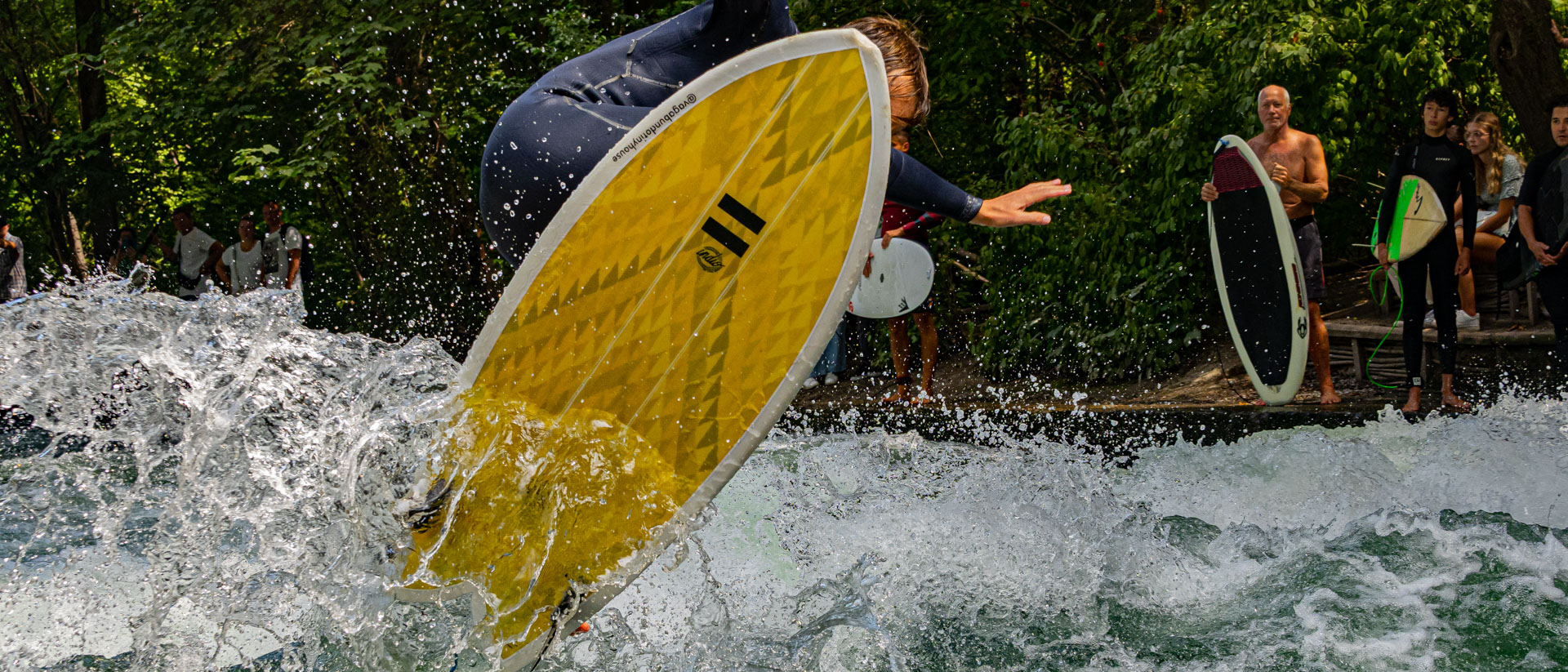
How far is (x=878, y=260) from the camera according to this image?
7.00 m

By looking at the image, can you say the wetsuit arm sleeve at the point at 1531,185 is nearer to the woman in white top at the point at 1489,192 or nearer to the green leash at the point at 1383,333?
the woman in white top at the point at 1489,192

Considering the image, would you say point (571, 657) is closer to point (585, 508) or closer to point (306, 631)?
point (585, 508)

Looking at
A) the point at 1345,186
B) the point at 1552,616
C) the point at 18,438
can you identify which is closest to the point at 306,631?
the point at 1552,616

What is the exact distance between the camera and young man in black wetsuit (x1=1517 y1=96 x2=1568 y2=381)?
5.06 meters

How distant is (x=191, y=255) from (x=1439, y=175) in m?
9.42

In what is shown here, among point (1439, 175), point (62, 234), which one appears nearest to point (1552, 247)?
point (1439, 175)

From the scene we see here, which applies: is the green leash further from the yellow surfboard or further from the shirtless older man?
the yellow surfboard

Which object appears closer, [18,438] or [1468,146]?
[1468,146]

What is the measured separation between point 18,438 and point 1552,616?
7770 millimetres

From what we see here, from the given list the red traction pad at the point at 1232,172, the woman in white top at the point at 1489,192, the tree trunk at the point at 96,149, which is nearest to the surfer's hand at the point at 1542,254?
the woman in white top at the point at 1489,192

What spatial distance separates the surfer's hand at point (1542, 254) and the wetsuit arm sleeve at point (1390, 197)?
0.60 meters

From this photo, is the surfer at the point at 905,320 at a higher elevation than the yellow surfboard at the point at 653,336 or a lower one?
lower

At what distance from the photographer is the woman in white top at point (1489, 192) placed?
608 cm

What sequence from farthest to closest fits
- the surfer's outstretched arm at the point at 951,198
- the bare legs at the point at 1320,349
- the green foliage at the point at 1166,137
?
the green foliage at the point at 1166,137, the bare legs at the point at 1320,349, the surfer's outstretched arm at the point at 951,198
